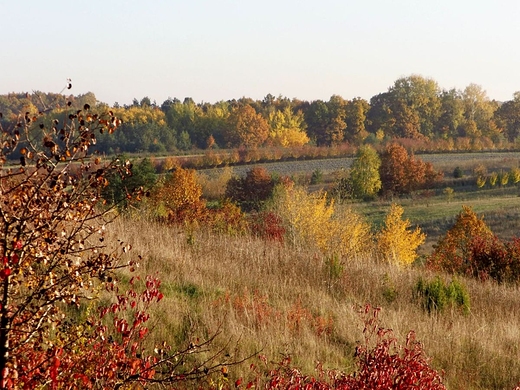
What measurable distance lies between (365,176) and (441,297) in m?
38.1

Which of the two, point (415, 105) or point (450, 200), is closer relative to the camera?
point (450, 200)

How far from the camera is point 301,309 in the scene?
22.0 ft

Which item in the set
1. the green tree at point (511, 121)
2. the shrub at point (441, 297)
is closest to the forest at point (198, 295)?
the shrub at point (441, 297)

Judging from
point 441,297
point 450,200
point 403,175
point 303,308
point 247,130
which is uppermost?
point 247,130

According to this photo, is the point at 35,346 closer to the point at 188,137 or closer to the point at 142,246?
the point at 142,246

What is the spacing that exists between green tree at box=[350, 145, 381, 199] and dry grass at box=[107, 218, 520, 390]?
35112 millimetres

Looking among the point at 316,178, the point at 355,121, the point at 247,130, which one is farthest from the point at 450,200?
the point at 247,130

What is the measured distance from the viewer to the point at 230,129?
74.0 m

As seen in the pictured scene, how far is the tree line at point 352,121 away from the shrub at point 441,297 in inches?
2326

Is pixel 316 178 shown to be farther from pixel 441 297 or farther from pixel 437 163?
pixel 441 297

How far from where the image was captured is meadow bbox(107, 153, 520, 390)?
224 inches

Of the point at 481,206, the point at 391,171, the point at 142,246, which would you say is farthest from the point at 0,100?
the point at 142,246

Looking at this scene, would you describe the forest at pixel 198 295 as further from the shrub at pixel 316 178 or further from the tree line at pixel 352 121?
the tree line at pixel 352 121

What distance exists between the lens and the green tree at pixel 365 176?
149ft
